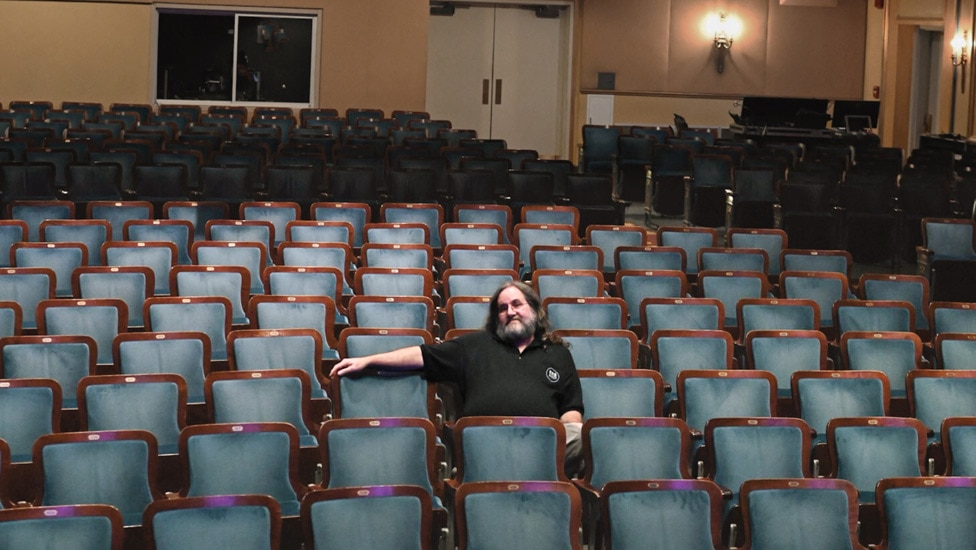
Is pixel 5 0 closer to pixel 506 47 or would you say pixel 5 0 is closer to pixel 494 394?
pixel 506 47

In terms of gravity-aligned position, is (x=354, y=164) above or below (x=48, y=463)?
above

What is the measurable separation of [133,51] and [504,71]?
515 cm

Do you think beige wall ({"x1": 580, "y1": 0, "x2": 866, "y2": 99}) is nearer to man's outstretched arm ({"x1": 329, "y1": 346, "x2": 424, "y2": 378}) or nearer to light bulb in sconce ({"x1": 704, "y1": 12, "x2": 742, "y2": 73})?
light bulb in sconce ({"x1": 704, "y1": 12, "x2": 742, "y2": 73})

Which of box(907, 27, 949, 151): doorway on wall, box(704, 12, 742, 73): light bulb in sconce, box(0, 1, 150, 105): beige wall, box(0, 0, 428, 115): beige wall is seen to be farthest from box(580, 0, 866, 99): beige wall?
box(0, 1, 150, 105): beige wall

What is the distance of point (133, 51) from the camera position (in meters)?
16.5

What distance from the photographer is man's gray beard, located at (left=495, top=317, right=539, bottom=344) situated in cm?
472

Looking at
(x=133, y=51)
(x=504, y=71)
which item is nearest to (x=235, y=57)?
(x=133, y=51)

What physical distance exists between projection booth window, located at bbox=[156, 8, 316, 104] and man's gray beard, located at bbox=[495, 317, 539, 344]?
41.1 ft

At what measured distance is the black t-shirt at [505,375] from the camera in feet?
15.3

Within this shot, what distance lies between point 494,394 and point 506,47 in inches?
562

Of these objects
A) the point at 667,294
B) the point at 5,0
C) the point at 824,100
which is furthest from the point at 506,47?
the point at 667,294

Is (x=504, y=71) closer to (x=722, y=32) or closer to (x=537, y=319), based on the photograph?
(x=722, y=32)

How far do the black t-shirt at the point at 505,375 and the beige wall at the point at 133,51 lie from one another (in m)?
12.4

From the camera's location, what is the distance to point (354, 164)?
10430 millimetres
